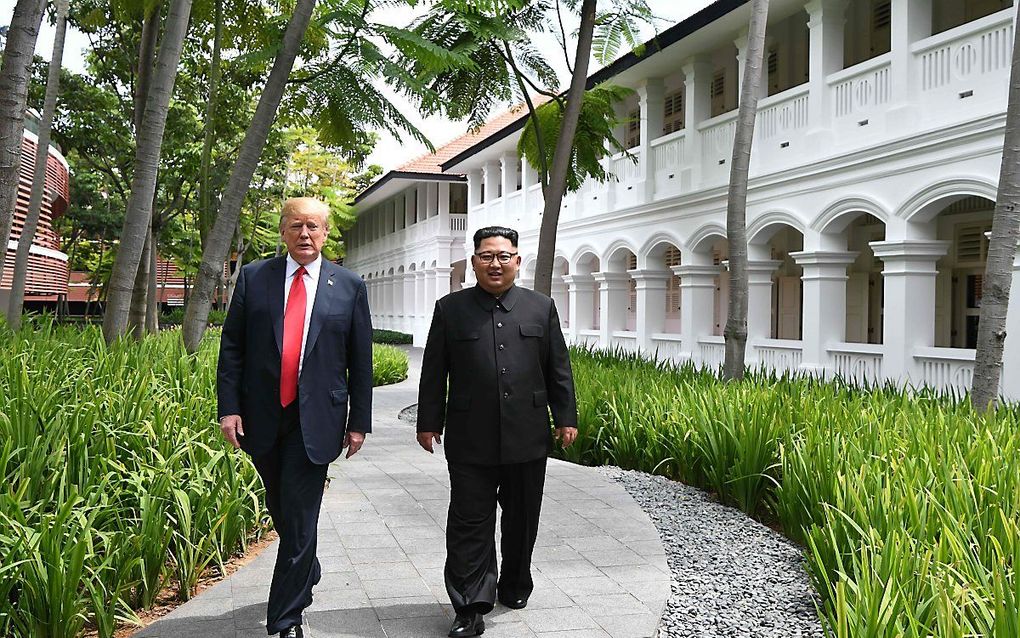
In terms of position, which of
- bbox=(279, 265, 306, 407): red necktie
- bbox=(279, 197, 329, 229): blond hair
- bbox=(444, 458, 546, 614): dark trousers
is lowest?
bbox=(444, 458, 546, 614): dark trousers

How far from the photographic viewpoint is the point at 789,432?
659cm

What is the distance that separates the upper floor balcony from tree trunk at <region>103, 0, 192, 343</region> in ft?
28.7

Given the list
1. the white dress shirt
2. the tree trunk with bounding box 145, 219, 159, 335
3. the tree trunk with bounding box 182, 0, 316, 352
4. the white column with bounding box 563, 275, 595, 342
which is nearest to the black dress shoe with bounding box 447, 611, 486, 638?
the white dress shirt

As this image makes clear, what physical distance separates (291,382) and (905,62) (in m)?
10.7

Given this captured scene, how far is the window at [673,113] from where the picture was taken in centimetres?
2039

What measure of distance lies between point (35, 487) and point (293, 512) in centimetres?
137

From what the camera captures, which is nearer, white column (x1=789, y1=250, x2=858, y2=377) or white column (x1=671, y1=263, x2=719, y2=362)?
white column (x1=789, y1=250, x2=858, y2=377)

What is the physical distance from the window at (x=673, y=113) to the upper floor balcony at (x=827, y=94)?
0.03 m

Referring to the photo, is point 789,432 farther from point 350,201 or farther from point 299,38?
point 350,201

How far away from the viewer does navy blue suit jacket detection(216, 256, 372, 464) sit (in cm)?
389

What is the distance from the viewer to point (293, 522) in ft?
12.7

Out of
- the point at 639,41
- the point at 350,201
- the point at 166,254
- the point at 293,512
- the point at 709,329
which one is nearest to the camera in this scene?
the point at 293,512

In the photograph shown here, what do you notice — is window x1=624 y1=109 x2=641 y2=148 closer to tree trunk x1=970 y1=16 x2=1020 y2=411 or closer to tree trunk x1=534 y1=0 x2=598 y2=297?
tree trunk x1=534 y1=0 x2=598 y2=297

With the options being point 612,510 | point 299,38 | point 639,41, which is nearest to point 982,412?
point 612,510
